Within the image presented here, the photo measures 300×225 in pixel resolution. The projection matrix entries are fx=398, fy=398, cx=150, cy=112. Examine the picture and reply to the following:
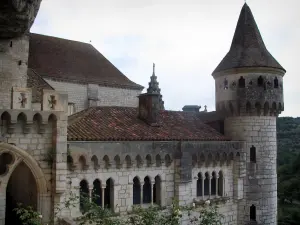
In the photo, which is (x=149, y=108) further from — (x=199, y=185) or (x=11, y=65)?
(x=11, y=65)

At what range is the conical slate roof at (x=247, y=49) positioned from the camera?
2133 centimetres

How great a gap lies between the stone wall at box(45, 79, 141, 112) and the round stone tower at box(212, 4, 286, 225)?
881 cm

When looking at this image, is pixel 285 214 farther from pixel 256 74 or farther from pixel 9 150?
pixel 9 150

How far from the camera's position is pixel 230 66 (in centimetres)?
2155

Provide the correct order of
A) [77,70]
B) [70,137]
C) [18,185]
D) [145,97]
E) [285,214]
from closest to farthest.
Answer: [70,137] → [18,185] → [145,97] → [77,70] → [285,214]

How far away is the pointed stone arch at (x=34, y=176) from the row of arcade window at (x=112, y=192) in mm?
1410

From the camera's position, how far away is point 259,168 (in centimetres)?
2091

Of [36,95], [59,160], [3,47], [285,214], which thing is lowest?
[285,214]

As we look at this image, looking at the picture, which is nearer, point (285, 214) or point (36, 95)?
point (36, 95)

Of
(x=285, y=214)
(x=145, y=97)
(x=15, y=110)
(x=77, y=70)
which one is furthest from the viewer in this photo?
(x=285, y=214)

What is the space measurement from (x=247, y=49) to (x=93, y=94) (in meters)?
10.4

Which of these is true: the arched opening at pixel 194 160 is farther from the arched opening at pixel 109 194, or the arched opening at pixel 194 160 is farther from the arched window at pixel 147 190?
the arched opening at pixel 109 194

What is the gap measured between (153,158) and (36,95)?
18.0ft

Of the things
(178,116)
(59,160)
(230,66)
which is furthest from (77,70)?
(59,160)
